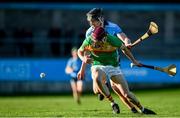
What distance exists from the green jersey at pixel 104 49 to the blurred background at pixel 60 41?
722 inches

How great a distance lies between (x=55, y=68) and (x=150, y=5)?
6519 millimetres

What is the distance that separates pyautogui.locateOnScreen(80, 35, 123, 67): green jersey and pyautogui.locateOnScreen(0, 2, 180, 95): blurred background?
18.3 meters

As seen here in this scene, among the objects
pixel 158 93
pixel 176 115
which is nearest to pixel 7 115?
pixel 176 115

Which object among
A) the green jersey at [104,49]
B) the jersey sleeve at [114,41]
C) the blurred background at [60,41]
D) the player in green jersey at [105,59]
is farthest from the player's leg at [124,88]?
the blurred background at [60,41]

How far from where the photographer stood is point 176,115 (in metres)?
18.1

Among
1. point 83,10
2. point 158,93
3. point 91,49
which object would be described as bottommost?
point 158,93

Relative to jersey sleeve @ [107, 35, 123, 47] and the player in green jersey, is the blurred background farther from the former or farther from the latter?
jersey sleeve @ [107, 35, 123, 47]

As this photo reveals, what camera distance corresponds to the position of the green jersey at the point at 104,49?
57.3 feet

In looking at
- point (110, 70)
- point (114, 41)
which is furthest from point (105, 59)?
point (114, 41)

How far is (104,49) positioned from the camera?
17.7m

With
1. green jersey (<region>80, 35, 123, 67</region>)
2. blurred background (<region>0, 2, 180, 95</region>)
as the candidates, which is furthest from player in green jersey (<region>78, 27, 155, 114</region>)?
blurred background (<region>0, 2, 180, 95</region>)

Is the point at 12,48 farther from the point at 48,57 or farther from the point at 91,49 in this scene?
the point at 91,49

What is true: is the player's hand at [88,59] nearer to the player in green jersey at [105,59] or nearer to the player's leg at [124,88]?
the player in green jersey at [105,59]

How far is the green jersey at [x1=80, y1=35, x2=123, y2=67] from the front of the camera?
17469 mm
